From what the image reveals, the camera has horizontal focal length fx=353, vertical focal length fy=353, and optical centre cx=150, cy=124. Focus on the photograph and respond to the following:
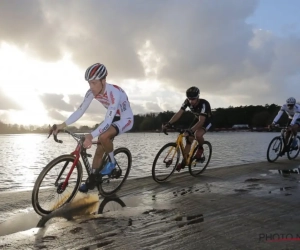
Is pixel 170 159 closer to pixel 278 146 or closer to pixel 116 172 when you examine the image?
pixel 116 172

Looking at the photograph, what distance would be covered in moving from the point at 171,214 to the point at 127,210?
0.80 metres

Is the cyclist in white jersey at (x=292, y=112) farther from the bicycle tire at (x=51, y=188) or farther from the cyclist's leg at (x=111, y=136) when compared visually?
the bicycle tire at (x=51, y=188)

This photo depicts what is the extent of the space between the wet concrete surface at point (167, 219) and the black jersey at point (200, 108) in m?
2.33

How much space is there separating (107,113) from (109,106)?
0.15m

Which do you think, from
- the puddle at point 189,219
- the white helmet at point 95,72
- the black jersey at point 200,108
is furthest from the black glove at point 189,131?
the puddle at point 189,219

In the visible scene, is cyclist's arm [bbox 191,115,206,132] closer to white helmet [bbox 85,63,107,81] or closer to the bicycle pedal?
the bicycle pedal

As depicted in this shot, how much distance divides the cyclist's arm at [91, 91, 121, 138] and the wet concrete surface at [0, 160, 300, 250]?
1364 mm

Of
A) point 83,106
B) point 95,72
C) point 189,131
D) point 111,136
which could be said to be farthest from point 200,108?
point 95,72

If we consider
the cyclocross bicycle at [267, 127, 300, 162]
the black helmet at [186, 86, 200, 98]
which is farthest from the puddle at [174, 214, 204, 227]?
the cyclocross bicycle at [267, 127, 300, 162]

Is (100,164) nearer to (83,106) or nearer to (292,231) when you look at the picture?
(83,106)

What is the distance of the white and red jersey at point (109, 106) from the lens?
21.4 feet

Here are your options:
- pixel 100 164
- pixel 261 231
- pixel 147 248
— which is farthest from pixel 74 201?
pixel 261 231

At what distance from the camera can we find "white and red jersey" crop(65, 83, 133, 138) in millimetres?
6515

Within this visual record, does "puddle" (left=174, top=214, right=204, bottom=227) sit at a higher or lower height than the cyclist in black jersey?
lower
